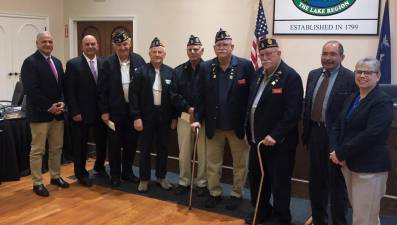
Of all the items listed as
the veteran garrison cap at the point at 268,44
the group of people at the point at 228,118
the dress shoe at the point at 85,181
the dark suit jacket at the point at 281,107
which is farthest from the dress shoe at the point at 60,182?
the veteran garrison cap at the point at 268,44

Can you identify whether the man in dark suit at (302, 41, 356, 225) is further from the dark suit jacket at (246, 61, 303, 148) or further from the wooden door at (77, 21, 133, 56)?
the wooden door at (77, 21, 133, 56)

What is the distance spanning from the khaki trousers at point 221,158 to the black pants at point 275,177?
31 cm

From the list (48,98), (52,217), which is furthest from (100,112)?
(52,217)

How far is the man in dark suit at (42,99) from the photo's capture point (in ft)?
13.3

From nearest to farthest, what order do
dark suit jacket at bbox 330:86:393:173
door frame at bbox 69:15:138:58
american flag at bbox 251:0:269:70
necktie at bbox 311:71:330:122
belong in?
dark suit jacket at bbox 330:86:393:173, necktie at bbox 311:71:330:122, american flag at bbox 251:0:269:70, door frame at bbox 69:15:138:58

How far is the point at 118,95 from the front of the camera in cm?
425

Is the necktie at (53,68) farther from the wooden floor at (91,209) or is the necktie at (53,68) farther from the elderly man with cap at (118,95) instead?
the wooden floor at (91,209)

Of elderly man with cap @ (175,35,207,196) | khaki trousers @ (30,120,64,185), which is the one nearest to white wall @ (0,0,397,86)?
elderly man with cap @ (175,35,207,196)

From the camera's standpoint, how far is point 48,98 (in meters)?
4.11

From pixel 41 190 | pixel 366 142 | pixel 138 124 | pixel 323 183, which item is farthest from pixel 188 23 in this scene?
pixel 366 142

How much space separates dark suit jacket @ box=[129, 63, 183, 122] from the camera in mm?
4094

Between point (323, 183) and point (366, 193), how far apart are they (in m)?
0.50

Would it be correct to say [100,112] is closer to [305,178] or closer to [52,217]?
[52,217]

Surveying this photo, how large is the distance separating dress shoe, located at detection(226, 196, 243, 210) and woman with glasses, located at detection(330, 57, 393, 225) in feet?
4.26
